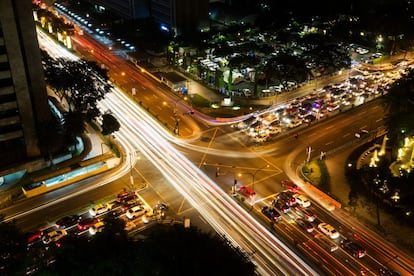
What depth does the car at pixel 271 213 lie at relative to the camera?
7319 centimetres

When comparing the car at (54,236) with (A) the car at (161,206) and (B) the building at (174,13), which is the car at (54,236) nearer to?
(A) the car at (161,206)

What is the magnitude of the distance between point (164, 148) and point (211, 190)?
18627 millimetres

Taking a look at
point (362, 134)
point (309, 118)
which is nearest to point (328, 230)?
point (362, 134)

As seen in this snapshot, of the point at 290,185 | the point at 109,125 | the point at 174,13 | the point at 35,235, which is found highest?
the point at 174,13

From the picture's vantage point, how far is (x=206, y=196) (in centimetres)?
7869

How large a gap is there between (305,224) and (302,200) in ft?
19.1

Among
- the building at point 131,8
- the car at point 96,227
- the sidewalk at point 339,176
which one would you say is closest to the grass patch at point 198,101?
the sidewalk at point 339,176

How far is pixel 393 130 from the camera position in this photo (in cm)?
8444

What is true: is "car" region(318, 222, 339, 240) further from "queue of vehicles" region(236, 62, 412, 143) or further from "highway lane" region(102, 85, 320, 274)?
"queue of vehicles" region(236, 62, 412, 143)

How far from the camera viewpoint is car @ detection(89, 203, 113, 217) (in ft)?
243

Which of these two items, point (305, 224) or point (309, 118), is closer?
point (305, 224)

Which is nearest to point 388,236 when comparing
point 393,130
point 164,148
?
point 393,130

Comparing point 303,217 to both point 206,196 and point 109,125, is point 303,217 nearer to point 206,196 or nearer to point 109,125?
point 206,196

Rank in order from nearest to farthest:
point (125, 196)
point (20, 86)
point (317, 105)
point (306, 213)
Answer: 1. point (306, 213)
2. point (125, 196)
3. point (20, 86)
4. point (317, 105)
